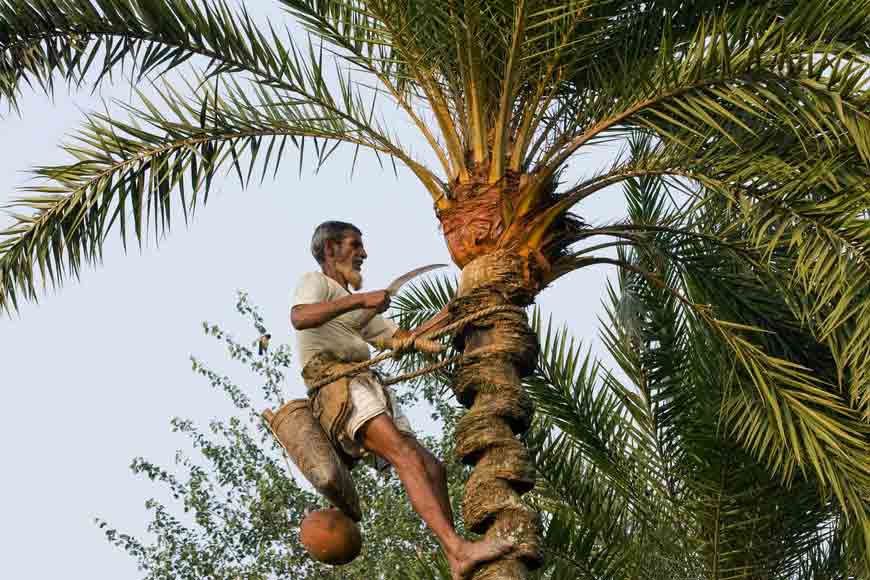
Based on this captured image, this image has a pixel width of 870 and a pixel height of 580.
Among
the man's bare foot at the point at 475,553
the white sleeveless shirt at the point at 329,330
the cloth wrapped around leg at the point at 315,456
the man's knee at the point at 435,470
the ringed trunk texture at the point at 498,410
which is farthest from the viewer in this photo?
the white sleeveless shirt at the point at 329,330

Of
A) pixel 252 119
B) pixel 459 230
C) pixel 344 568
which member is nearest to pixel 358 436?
pixel 459 230

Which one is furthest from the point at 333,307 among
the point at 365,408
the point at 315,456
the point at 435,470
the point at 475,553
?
the point at 475,553

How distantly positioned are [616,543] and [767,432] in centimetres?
145

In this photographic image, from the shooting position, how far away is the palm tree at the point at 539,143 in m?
6.76

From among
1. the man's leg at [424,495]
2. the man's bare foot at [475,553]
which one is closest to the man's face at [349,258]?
the man's leg at [424,495]

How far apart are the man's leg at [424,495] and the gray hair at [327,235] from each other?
1059 mm

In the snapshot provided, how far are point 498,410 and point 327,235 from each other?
1.45 metres

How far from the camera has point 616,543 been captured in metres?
8.50

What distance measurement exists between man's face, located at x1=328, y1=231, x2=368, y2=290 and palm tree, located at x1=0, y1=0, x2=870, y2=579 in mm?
452

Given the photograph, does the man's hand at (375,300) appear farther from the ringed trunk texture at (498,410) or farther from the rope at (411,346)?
the ringed trunk texture at (498,410)

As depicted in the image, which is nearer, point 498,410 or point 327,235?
point 498,410

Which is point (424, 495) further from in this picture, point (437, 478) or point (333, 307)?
point (333, 307)

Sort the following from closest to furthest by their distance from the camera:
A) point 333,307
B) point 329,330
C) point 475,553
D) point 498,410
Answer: point 475,553, point 498,410, point 333,307, point 329,330

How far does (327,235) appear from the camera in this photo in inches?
290
